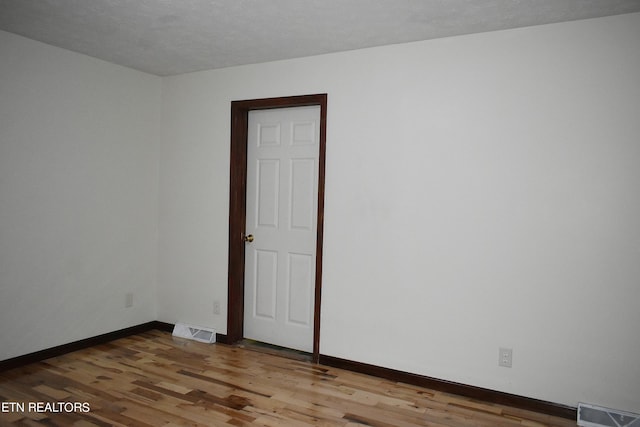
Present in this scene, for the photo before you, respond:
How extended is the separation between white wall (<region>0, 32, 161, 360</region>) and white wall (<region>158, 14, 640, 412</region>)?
1371 millimetres

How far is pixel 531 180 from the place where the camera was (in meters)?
3.00

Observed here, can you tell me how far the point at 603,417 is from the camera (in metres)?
2.79

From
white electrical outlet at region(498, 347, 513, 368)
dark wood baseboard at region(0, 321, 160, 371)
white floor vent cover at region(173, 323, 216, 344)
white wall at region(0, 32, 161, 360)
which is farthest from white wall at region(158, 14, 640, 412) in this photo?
dark wood baseboard at region(0, 321, 160, 371)

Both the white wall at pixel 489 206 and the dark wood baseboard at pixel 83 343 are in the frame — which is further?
the dark wood baseboard at pixel 83 343

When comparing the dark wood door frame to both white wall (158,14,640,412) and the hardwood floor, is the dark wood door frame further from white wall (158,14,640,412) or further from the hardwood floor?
the hardwood floor

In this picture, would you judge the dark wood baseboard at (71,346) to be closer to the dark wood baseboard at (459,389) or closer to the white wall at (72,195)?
the white wall at (72,195)

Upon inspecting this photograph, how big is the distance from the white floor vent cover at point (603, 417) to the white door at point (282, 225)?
2041 mm

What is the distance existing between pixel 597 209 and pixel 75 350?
13.5ft

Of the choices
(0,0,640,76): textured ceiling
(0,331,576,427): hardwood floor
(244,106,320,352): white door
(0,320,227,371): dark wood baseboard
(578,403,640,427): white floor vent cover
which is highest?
(0,0,640,76): textured ceiling

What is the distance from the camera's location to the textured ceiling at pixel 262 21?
8.82 feet

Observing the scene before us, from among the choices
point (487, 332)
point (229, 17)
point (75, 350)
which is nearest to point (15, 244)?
point (75, 350)

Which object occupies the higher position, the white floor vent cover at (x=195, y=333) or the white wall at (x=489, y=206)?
the white wall at (x=489, y=206)

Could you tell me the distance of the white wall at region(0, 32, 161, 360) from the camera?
3457 mm

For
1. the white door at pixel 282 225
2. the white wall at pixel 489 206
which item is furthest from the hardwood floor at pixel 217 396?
the white door at pixel 282 225
